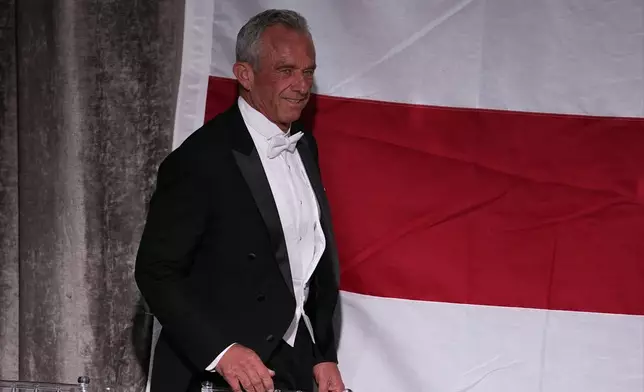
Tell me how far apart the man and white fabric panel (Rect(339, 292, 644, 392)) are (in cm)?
32

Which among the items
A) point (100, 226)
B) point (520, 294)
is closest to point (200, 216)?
point (100, 226)

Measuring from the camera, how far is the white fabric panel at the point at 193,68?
68.6 inches

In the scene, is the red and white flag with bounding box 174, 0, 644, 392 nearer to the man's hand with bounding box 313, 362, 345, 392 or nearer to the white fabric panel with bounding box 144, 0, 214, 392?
the white fabric panel with bounding box 144, 0, 214, 392

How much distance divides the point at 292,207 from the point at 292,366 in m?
0.21

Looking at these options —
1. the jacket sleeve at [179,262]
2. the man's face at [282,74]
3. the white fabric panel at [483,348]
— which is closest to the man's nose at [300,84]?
the man's face at [282,74]

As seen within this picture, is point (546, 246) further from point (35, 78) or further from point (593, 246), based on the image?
point (35, 78)

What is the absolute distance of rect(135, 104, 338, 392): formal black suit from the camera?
1308mm

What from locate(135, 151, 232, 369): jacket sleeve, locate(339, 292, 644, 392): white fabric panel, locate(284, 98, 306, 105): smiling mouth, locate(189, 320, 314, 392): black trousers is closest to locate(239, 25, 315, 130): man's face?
locate(284, 98, 306, 105): smiling mouth

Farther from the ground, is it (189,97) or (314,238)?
(189,97)

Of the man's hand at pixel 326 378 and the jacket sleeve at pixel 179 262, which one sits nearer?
the jacket sleeve at pixel 179 262

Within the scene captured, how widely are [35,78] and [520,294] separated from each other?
2.82 ft

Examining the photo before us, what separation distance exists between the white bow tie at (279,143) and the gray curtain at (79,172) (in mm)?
375

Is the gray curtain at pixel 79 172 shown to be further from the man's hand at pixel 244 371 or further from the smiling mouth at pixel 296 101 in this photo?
the man's hand at pixel 244 371

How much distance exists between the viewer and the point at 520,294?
174cm
